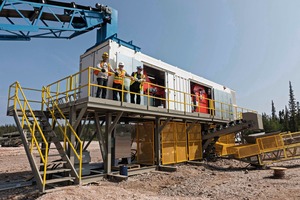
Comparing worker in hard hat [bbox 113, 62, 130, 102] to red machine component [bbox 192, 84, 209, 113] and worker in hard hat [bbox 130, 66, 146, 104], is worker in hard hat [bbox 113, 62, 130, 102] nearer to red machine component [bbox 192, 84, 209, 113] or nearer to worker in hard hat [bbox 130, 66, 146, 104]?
worker in hard hat [bbox 130, 66, 146, 104]

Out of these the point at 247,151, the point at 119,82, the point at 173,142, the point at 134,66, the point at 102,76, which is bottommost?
the point at 247,151

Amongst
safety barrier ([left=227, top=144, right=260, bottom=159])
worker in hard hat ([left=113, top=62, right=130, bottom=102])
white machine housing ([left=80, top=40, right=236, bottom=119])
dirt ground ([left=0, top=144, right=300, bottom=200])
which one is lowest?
dirt ground ([left=0, top=144, right=300, bottom=200])

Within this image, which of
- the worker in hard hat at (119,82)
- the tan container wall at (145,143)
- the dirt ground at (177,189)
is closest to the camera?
the dirt ground at (177,189)

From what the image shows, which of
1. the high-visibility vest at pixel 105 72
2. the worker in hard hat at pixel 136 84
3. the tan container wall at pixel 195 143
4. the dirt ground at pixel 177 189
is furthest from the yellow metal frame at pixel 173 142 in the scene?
the high-visibility vest at pixel 105 72

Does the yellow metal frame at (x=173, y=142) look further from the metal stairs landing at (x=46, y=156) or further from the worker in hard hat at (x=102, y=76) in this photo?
the metal stairs landing at (x=46, y=156)

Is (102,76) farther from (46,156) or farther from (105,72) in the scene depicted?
(46,156)

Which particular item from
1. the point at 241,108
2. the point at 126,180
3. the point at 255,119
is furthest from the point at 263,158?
the point at 126,180

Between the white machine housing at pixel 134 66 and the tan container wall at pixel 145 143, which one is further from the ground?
the white machine housing at pixel 134 66

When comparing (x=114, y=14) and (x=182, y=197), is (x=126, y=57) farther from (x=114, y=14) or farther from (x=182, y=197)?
(x=182, y=197)

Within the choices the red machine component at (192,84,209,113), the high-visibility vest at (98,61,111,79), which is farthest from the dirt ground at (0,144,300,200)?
the red machine component at (192,84,209,113)

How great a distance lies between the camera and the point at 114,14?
41.2 ft

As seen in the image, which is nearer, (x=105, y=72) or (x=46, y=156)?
(x=46, y=156)

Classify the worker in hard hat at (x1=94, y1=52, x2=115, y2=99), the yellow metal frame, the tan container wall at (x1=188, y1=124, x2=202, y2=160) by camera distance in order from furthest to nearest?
the tan container wall at (x1=188, y1=124, x2=202, y2=160) < the yellow metal frame < the worker in hard hat at (x1=94, y1=52, x2=115, y2=99)

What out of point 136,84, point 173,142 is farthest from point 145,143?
point 136,84
